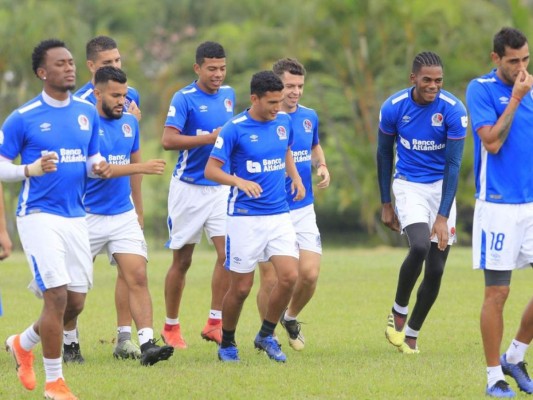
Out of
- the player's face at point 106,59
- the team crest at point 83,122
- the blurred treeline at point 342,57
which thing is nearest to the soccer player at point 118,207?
the player's face at point 106,59

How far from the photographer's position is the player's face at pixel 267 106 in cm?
1092

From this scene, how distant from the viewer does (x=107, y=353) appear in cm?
1180

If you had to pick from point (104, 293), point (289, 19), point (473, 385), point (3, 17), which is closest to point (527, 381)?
point (473, 385)

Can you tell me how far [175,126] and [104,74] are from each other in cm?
140

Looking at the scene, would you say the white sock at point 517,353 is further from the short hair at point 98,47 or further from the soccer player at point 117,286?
the short hair at point 98,47

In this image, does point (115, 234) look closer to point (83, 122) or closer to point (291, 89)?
point (83, 122)

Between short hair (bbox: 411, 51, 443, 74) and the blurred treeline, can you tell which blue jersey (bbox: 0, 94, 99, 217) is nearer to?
short hair (bbox: 411, 51, 443, 74)

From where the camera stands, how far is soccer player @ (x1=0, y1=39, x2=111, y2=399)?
8992 mm

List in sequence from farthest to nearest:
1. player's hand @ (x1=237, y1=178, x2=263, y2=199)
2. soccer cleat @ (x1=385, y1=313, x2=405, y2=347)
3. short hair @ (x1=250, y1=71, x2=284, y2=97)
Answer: soccer cleat @ (x1=385, y1=313, x2=405, y2=347), short hair @ (x1=250, y1=71, x2=284, y2=97), player's hand @ (x1=237, y1=178, x2=263, y2=199)

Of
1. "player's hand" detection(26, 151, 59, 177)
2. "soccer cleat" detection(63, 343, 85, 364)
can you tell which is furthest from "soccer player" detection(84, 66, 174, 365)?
"player's hand" detection(26, 151, 59, 177)

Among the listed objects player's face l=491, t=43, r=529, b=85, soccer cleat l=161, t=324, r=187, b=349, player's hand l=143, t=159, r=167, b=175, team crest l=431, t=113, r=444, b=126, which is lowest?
soccer cleat l=161, t=324, r=187, b=349

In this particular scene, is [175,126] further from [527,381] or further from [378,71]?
[378,71]

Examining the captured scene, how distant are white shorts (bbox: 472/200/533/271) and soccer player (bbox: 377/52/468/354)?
7.61 ft

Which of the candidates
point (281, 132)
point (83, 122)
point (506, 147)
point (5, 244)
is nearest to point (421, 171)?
point (281, 132)
